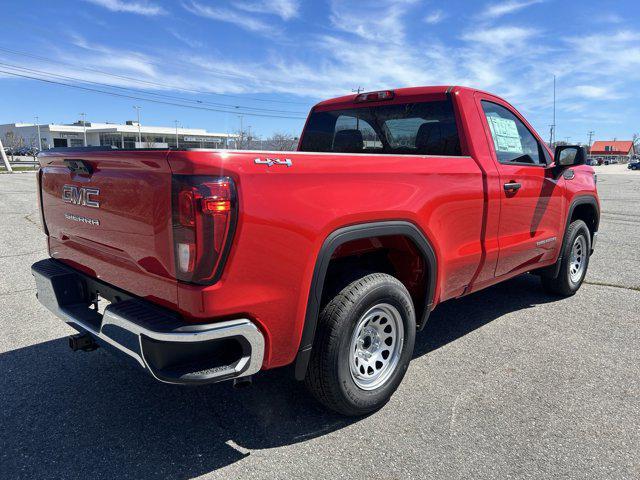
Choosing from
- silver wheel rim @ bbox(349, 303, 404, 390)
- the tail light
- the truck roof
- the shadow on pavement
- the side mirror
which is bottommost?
the shadow on pavement

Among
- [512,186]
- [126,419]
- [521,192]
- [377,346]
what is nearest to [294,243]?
[377,346]

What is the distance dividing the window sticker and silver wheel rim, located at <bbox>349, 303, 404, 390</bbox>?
1.81m

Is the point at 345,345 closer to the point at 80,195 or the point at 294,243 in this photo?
the point at 294,243

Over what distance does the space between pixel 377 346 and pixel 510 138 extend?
2279mm

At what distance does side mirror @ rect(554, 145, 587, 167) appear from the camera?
441 cm

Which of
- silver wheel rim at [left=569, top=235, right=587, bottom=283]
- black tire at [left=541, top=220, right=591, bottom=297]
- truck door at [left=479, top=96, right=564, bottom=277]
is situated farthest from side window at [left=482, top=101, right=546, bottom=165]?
silver wheel rim at [left=569, top=235, right=587, bottom=283]

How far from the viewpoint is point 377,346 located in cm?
306

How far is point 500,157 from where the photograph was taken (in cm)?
393

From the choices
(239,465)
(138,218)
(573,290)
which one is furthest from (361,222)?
(573,290)

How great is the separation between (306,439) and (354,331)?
0.66m

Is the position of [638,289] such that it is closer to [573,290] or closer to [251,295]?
[573,290]

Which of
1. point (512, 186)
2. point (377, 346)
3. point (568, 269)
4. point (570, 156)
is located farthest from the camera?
point (568, 269)

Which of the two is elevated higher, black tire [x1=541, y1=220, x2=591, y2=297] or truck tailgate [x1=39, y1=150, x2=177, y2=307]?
truck tailgate [x1=39, y1=150, x2=177, y2=307]

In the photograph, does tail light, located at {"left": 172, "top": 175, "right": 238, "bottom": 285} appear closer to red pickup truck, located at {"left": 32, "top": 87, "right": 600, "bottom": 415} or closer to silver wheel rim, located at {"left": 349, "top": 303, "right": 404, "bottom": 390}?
red pickup truck, located at {"left": 32, "top": 87, "right": 600, "bottom": 415}
